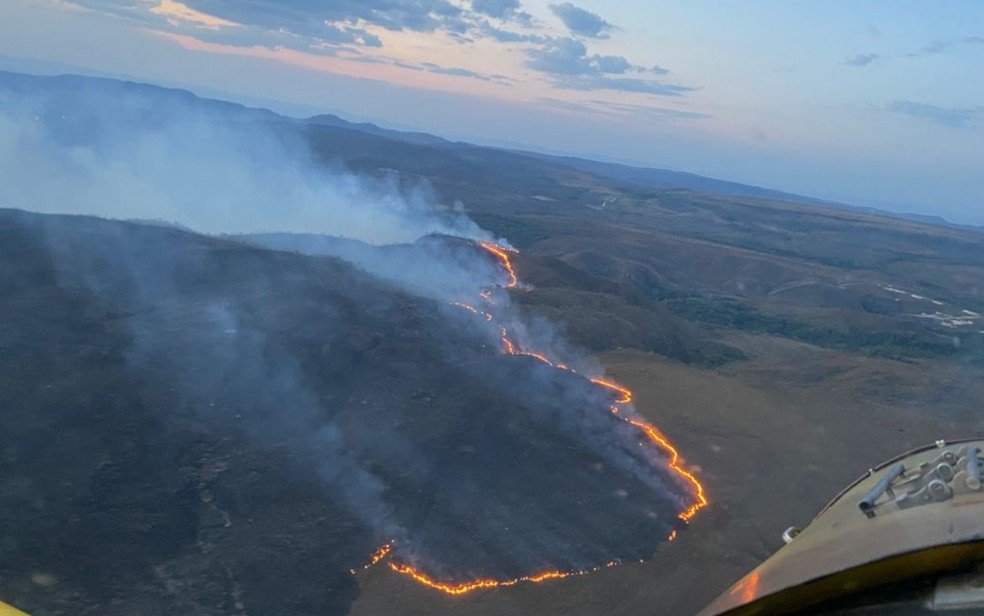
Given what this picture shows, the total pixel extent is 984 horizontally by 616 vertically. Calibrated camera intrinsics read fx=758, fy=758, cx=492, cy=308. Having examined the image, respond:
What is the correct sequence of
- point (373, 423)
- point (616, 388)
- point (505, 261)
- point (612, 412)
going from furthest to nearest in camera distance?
point (505, 261) → point (616, 388) → point (612, 412) → point (373, 423)

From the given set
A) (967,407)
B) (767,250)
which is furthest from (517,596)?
(767,250)

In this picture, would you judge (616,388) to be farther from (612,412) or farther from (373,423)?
(373,423)

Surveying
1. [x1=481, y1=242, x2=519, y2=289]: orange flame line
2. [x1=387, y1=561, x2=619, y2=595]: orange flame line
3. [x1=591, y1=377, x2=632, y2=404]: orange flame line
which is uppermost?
[x1=481, y1=242, x2=519, y2=289]: orange flame line

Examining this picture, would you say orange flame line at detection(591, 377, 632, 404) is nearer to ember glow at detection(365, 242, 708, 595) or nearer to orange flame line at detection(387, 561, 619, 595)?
ember glow at detection(365, 242, 708, 595)

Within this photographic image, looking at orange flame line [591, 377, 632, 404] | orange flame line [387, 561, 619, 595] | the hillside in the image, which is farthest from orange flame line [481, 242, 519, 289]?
orange flame line [387, 561, 619, 595]

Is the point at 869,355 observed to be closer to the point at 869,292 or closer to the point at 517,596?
the point at 869,292

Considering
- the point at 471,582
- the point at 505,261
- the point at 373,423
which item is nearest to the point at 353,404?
the point at 373,423
